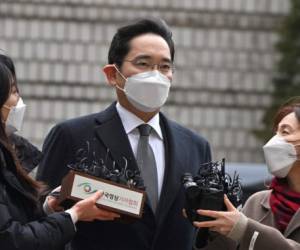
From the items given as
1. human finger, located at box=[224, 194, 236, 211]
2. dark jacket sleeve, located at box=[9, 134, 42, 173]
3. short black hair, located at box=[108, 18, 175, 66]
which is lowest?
human finger, located at box=[224, 194, 236, 211]

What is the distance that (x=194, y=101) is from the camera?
18.8 meters

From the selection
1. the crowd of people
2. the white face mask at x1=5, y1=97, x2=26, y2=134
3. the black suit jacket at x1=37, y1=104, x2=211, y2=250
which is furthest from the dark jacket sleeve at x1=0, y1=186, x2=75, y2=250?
the white face mask at x1=5, y1=97, x2=26, y2=134

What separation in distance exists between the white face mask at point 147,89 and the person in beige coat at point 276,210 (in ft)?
1.69

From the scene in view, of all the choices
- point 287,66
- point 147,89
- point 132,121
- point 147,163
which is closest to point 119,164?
point 147,163

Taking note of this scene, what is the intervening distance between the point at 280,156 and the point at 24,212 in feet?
3.84

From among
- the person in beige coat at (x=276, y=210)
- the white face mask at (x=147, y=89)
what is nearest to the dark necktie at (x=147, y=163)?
the white face mask at (x=147, y=89)

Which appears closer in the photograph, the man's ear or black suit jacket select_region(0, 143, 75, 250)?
black suit jacket select_region(0, 143, 75, 250)

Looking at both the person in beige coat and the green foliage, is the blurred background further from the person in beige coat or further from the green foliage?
the person in beige coat

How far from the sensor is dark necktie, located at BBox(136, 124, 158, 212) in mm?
6070

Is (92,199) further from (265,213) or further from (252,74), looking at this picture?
(252,74)

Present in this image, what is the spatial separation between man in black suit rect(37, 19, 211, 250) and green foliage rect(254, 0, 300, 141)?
38.8ft

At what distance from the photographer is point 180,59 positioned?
1853cm

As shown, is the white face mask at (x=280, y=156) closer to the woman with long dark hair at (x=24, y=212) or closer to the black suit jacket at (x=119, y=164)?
the black suit jacket at (x=119, y=164)

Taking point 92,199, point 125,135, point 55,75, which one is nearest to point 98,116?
point 125,135
